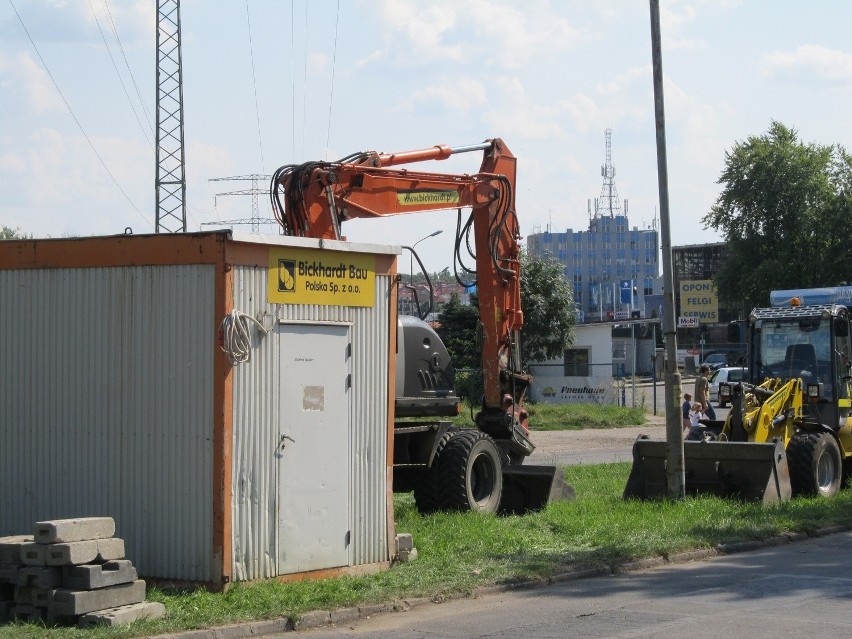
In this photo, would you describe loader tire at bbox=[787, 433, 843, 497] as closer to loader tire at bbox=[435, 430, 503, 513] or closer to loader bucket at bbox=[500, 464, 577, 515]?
loader bucket at bbox=[500, 464, 577, 515]

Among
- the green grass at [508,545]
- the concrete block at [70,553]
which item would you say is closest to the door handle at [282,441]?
the green grass at [508,545]

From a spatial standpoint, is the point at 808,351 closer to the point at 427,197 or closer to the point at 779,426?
the point at 779,426

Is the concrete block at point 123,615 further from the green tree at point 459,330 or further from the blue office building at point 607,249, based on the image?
the blue office building at point 607,249

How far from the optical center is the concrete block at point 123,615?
8547 mm

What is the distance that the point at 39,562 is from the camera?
870 cm

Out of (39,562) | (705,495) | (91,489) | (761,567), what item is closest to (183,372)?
(91,489)

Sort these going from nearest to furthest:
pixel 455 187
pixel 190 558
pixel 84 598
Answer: pixel 84 598 → pixel 190 558 → pixel 455 187

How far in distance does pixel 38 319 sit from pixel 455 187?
7.45m

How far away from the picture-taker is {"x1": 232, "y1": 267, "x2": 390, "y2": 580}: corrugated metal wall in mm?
10102

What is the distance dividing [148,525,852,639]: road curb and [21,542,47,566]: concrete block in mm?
1079

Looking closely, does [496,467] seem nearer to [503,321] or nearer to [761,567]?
[503,321]

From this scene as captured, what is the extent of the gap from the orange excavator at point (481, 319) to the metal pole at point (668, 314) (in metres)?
1.64

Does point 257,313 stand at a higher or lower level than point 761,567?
higher

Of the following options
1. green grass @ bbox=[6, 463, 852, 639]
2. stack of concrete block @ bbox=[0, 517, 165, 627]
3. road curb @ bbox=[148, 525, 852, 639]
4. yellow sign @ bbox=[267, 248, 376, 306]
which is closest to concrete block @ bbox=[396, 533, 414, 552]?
green grass @ bbox=[6, 463, 852, 639]
